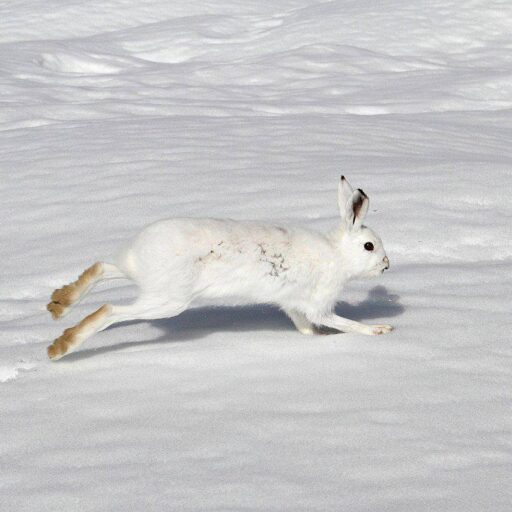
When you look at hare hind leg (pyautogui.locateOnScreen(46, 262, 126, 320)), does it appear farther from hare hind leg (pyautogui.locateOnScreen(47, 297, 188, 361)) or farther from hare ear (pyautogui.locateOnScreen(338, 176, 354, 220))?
hare ear (pyautogui.locateOnScreen(338, 176, 354, 220))

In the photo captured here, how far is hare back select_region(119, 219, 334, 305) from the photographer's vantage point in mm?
3666

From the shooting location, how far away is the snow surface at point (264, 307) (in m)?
2.74

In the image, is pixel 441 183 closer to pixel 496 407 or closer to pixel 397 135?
pixel 397 135

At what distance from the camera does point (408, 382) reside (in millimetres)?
3465

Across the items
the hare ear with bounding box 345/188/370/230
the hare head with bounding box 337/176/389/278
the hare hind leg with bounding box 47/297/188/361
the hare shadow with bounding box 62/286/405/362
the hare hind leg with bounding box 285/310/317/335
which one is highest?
the hare ear with bounding box 345/188/370/230

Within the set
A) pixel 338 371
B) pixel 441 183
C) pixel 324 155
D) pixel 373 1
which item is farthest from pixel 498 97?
pixel 338 371

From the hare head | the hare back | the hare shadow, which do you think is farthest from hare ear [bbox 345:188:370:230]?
the hare shadow

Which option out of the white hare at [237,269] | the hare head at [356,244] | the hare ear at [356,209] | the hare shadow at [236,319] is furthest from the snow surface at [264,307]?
the hare ear at [356,209]

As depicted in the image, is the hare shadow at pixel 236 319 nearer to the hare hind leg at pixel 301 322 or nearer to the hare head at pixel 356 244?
the hare hind leg at pixel 301 322

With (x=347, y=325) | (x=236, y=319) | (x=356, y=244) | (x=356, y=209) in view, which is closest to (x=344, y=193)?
(x=356, y=209)

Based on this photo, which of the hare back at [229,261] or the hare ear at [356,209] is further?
the hare ear at [356,209]

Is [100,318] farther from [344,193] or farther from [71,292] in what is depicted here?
[344,193]

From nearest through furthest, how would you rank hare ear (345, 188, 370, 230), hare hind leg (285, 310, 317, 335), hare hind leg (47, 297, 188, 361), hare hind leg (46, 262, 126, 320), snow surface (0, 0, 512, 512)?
snow surface (0, 0, 512, 512), hare hind leg (47, 297, 188, 361), hare hind leg (46, 262, 126, 320), hare ear (345, 188, 370, 230), hare hind leg (285, 310, 317, 335)

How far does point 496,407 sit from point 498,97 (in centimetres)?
837
